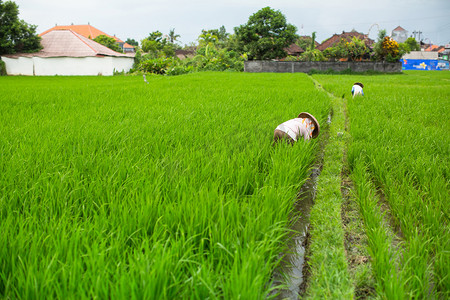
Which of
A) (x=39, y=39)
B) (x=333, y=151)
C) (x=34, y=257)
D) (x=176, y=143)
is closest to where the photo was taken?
(x=34, y=257)

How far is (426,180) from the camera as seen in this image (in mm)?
1684

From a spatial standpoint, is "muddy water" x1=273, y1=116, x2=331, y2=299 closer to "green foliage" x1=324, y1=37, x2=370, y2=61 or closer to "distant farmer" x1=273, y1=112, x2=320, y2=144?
"distant farmer" x1=273, y1=112, x2=320, y2=144

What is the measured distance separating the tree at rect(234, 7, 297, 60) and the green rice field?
73.3ft

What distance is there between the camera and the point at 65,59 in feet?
73.5

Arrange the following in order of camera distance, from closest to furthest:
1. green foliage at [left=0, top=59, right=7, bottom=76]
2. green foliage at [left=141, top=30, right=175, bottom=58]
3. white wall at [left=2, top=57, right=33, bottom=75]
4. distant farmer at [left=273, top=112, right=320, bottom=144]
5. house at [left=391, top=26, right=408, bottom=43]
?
1. distant farmer at [left=273, top=112, right=320, bottom=144]
2. green foliage at [left=0, top=59, right=7, bottom=76]
3. white wall at [left=2, top=57, right=33, bottom=75]
4. green foliage at [left=141, top=30, right=175, bottom=58]
5. house at [left=391, top=26, right=408, bottom=43]

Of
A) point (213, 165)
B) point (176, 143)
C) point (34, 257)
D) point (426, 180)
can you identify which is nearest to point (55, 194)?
point (34, 257)

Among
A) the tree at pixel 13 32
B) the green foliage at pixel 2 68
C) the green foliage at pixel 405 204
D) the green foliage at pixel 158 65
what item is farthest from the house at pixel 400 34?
the green foliage at pixel 405 204

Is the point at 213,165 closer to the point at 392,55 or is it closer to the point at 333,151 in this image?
the point at 333,151

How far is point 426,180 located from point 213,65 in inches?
779

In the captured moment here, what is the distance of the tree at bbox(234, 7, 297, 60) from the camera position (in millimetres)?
23797

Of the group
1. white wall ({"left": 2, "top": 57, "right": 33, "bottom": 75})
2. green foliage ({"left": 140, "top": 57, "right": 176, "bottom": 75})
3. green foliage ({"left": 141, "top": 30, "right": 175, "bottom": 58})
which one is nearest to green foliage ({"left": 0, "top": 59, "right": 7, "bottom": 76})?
white wall ({"left": 2, "top": 57, "right": 33, "bottom": 75})

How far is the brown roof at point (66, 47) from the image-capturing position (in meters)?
22.4

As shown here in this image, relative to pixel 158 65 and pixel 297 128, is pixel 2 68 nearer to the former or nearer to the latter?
pixel 158 65

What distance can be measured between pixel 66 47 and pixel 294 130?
25.0 m
